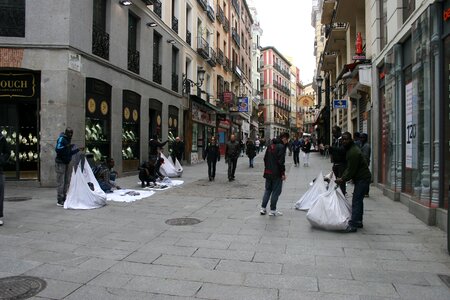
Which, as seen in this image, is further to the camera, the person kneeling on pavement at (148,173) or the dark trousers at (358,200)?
the person kneeling on pavement at (148,173)

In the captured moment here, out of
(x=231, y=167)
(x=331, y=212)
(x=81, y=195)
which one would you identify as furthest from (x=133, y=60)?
(x=331, y=212)

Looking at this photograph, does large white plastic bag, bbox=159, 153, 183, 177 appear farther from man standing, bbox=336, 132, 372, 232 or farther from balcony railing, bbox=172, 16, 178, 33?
man standing, bbox=336, 132, 372, 232

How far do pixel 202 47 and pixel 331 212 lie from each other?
21856 millimetres

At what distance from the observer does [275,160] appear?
27.6 feet

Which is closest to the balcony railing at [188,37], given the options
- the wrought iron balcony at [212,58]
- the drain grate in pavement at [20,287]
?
the wrought iron balcony at [212,58]

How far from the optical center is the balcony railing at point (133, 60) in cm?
1723

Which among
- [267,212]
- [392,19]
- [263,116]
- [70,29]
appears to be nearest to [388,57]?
[392,19]

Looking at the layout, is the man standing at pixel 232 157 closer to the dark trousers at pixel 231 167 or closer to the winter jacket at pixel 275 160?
the dark trousers at pixel 231 167

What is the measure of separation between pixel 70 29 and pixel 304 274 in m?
10.8

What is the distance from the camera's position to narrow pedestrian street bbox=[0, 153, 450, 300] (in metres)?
4.39

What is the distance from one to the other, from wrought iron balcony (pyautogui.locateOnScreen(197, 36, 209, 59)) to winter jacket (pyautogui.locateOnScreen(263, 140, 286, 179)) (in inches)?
759

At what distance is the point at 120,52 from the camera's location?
16219 mm

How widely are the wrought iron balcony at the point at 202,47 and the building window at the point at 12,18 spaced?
48.7ft

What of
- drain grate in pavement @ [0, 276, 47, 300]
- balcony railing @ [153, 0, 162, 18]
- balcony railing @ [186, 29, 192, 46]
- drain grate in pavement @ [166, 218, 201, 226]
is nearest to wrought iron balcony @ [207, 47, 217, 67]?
balcony railing @ [186, 29, 192, 46]
